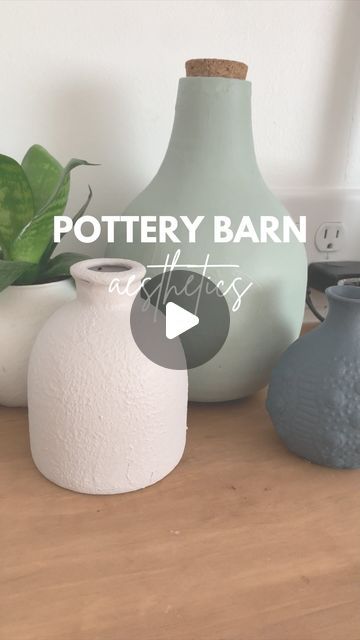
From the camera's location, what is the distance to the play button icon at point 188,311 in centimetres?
50

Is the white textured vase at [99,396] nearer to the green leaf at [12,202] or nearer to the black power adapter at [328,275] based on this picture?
the green leaf at [12,202]

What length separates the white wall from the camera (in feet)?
2.07

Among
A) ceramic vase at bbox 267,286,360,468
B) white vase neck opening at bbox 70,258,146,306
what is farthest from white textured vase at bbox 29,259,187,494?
ceramic vase at bbox 267,286,360,468

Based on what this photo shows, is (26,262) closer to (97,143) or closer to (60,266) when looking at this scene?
(60,266)

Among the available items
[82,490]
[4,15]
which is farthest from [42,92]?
[82,490]

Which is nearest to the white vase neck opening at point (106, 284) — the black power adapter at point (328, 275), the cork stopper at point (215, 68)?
the cork stopper at point (215, 68)

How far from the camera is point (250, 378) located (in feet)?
1.90

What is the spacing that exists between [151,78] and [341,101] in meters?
0.29

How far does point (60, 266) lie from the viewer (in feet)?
1.91

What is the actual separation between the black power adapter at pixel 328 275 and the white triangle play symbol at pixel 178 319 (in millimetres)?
302

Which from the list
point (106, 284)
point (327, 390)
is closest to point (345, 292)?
point (327, 390)

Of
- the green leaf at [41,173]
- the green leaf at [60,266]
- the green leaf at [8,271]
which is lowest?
the green leaf at [60,266]

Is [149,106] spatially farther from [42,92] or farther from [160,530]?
[160,530]

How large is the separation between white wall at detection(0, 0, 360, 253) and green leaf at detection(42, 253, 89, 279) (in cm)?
13
